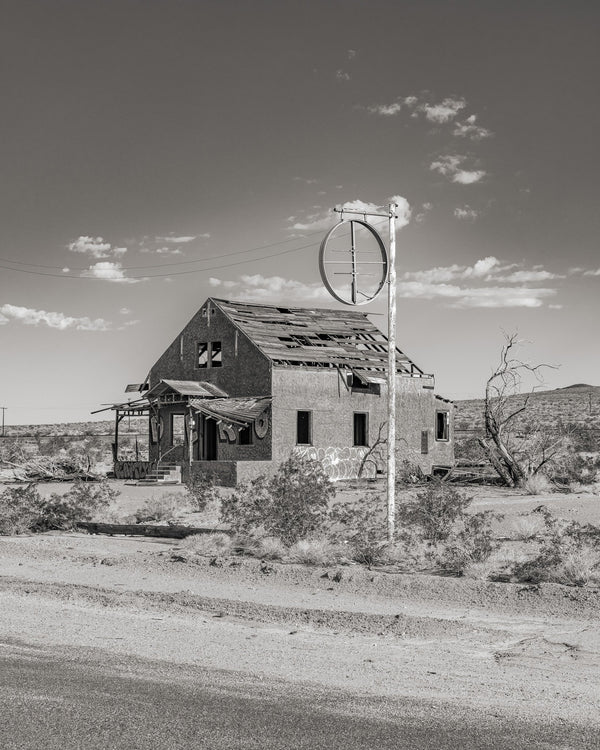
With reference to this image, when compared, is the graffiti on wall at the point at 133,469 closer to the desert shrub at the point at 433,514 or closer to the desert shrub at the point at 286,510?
the desert shrub at the point at 286,510

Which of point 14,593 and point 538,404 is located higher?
point 538,404

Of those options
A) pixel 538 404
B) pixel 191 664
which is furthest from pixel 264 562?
pixel 538 404

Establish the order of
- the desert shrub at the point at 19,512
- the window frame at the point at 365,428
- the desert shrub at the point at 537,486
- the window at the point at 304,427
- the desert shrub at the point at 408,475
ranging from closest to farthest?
the desert shrub at the point at 19,512 → the desert shrub at the point at 537,486 → the desert shrub at the point at 408,475 → the window at the point at 304,427 → the window frame at the point at 365,428

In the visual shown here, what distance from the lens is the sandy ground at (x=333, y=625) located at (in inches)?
268

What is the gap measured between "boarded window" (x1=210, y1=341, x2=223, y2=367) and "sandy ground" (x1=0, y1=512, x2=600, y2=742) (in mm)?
18983

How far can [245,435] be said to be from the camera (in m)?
30.3

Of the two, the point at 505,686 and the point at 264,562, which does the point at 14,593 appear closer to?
the point at 264,562

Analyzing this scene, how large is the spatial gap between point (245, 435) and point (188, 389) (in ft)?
8.75

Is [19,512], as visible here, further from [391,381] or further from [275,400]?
[275,400]

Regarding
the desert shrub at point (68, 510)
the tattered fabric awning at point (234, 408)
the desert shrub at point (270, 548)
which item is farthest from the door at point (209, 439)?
the desert shrub at point (270, 548)

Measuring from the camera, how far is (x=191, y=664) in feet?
23.9

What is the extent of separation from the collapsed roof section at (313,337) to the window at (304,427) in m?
1.82

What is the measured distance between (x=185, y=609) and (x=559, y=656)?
4343 mm

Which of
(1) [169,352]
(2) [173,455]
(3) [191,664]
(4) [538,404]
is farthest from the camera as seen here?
(4) [538,404]
